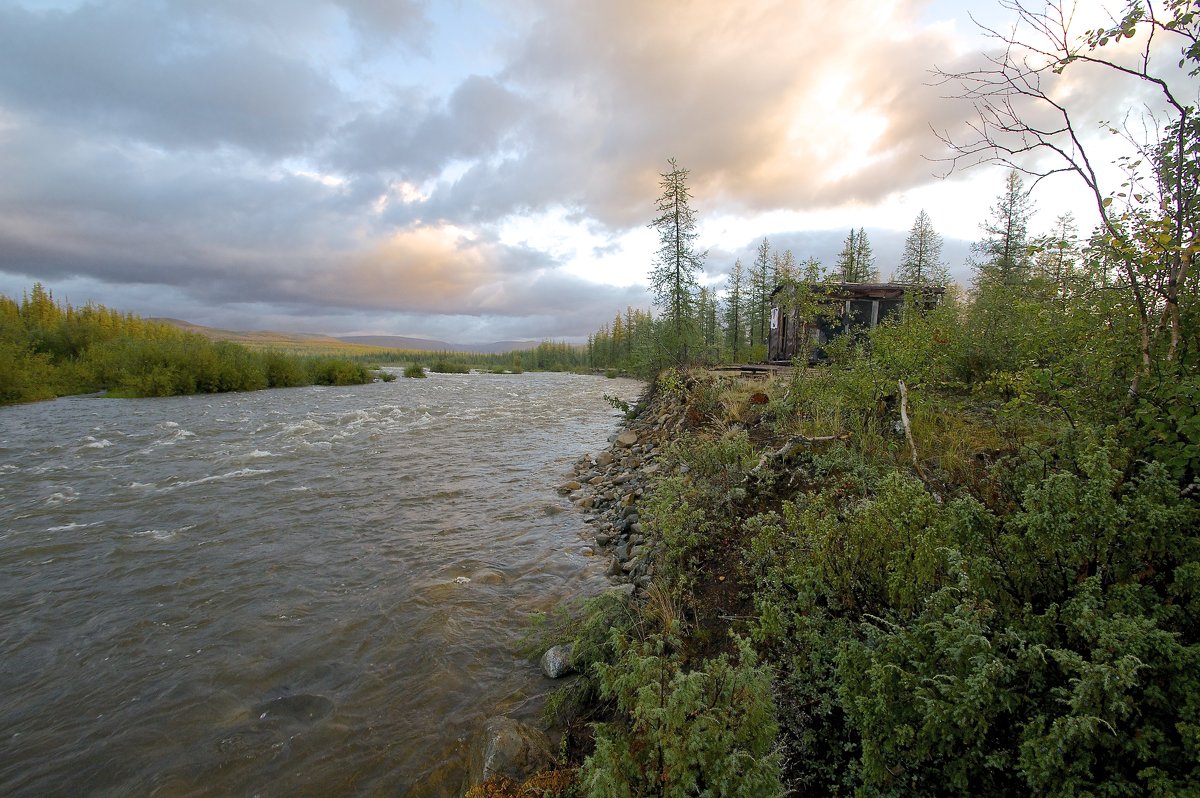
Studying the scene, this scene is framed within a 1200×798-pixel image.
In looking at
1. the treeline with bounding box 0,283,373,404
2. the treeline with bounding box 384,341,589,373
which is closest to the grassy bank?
the treeline with bounding box 0,283,373,404

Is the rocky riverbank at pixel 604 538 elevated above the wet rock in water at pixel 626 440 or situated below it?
below

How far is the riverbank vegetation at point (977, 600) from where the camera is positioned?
1605mm

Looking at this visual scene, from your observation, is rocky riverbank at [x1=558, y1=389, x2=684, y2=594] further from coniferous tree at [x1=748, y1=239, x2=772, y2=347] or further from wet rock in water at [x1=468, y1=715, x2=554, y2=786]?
coniferous tree at [x1=748, y1=239, x2=772, y2=347]

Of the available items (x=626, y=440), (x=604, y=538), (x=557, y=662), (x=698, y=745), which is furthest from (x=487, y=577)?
(x=626, y=440)

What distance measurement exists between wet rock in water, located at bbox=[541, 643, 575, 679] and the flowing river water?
198 millimetres

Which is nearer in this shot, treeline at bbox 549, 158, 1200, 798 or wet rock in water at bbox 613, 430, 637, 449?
treeline at bbox 549, 158, 1200, 798

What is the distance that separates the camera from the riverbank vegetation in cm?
161

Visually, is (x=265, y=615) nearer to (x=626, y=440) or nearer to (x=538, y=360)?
(x=626, y=440)

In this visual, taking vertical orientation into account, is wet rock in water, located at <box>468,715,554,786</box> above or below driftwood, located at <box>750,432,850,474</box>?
below

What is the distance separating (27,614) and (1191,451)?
9.05 m

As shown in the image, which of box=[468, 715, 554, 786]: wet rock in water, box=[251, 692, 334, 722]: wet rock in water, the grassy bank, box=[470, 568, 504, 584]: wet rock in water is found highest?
the grassy bank

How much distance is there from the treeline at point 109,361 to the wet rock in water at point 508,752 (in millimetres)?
26589

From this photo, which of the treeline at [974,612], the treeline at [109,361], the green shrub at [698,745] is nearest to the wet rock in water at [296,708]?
the treeline at [974,612]

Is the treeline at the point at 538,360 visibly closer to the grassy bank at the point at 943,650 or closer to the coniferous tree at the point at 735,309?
the coniferous tree at the point at 735,309
